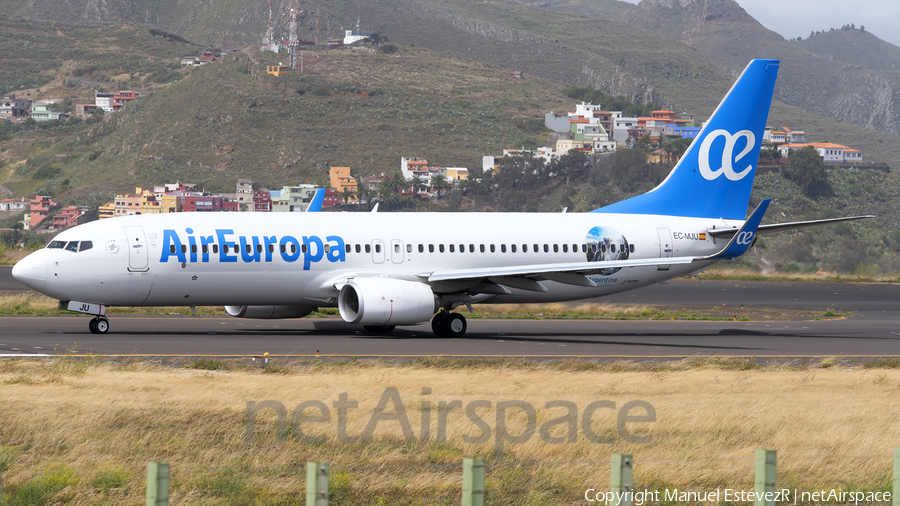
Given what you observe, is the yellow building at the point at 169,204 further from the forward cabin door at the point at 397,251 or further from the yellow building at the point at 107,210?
the forward cabin door at the point at 397,251

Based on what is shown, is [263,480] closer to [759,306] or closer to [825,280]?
[759,306]

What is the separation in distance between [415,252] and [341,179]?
493 feet

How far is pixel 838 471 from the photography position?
579 inches

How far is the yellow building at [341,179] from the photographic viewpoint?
598ft

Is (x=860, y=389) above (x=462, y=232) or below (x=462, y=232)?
below

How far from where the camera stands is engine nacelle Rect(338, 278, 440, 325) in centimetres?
3284

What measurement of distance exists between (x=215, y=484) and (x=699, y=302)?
1743 inches

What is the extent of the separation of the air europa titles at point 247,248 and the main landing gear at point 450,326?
3.86 metres

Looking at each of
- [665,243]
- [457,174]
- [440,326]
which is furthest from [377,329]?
[457,174]

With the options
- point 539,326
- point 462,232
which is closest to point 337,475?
point 462,232

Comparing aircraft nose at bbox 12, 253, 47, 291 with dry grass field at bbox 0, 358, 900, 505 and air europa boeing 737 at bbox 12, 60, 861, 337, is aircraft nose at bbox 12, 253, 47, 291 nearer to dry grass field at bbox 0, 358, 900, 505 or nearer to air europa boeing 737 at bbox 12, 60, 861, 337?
air europa boeing 737 at bbox 12, 60, 861, 337

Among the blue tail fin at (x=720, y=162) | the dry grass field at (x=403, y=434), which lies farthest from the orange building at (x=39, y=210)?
the dry grass field at (x=403, y=434)

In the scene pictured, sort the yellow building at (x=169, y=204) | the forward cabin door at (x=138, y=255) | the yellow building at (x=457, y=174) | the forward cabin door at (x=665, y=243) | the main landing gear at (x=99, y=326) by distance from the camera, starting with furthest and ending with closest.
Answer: the yellow building at (x=457, y=174), the yellow building at (x=169, y=204), the forward cabin door at (x=665, y=243), the main landing gear at (x=99, y=326), the forward cabin door at (x=138, y=255)

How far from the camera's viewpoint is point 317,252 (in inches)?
1351
